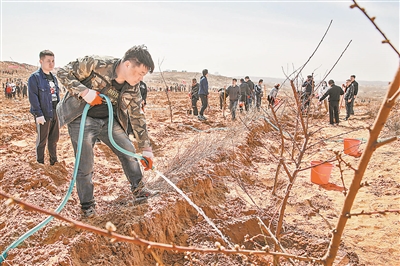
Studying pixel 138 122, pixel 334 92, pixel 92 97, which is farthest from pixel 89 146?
pixel 334 92

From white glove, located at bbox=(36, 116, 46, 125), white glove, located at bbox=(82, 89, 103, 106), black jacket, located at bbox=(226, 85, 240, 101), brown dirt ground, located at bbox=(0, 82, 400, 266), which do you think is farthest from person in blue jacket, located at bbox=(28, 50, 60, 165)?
black jacket, located at bbox=(226, 85, 240, 101)

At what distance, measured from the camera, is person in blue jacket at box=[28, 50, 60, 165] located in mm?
3910

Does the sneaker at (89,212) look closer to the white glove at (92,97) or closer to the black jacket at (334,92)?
the white glove at (92,97)

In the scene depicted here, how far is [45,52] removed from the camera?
388 cm

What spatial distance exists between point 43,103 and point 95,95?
6.29ft

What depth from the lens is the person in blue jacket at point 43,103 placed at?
3.91 metres

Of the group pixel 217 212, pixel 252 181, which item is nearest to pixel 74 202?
pixel 217 212

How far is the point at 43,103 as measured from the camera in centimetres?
401

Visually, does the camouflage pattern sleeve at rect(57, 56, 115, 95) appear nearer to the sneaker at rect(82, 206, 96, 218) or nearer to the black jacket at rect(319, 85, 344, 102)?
the sneaker at rect(82, 206, 96, 218)

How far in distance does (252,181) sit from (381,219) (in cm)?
177

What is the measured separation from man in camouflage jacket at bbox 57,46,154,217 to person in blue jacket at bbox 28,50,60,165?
138cm

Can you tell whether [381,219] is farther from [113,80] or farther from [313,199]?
[113,80]

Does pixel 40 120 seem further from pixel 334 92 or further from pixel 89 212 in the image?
pixel 334 92

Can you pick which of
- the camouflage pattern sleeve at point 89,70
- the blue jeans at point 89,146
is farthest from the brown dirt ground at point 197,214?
the camouflage pattern sleeve at point 89,70
